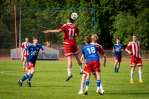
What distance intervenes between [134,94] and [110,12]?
7274cm

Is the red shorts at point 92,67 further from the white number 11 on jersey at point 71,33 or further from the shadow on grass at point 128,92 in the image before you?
the white number 11 on jersey at point 71,33

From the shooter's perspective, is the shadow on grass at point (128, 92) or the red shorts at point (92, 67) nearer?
the red shorts at point (92, 67)

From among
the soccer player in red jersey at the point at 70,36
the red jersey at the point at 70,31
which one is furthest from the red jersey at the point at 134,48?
the red jersey at the point at 70,31

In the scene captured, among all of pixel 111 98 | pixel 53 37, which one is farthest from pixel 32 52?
pixel 53 37

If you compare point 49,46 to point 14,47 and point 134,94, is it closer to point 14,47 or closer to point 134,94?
point 14,47

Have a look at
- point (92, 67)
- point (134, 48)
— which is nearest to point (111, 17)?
point (134, 48)

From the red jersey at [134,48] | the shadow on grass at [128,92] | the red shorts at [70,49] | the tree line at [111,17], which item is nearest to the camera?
the shadow on grass at [128,92]

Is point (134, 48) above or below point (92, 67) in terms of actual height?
above

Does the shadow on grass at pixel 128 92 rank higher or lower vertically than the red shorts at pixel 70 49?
lower

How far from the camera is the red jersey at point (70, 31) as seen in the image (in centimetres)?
2255

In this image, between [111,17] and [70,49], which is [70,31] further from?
[111,17]

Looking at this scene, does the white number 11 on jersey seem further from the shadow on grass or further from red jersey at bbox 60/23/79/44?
the shadow on grass

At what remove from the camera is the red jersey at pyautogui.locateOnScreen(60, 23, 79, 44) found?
22547mm

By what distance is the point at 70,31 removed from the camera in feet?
74.4
